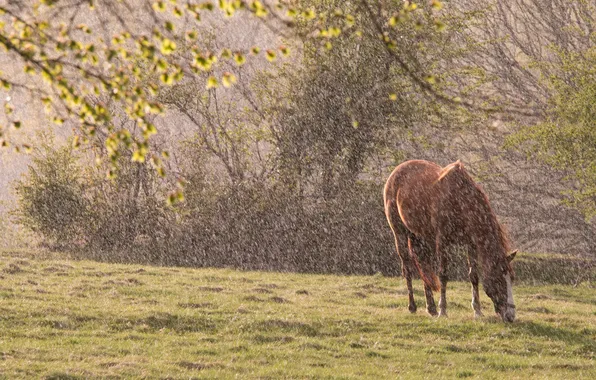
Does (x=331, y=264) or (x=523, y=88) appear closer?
(x=331, y=264)

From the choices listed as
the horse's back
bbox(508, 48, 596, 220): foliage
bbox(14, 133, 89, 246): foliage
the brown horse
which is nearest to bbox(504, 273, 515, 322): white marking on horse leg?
the brown horse

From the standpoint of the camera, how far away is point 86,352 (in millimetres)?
12617

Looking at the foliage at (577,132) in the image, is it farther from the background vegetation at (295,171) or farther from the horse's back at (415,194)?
the horse's back at (415,194)

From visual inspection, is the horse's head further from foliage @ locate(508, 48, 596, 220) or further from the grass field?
foliage @ locate(508, 48, 596, 220)

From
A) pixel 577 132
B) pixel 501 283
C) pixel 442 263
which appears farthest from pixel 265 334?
pixel 577 132

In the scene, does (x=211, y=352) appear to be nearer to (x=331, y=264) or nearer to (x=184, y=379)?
(x=184, y=379)

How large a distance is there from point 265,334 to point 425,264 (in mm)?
4214

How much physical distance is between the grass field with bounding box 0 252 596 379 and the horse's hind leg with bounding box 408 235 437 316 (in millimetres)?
469

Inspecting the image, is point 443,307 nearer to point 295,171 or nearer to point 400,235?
point 400,235

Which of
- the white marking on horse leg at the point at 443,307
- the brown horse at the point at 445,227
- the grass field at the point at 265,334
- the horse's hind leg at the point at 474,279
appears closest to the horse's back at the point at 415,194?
the brown horse at the point at 445,227

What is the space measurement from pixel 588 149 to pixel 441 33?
9849 mm

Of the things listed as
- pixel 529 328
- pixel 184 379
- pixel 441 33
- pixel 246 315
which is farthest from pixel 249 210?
pixel 184 379

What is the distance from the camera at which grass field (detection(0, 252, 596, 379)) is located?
1207 centimetres

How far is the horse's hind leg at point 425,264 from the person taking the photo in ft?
53.6
